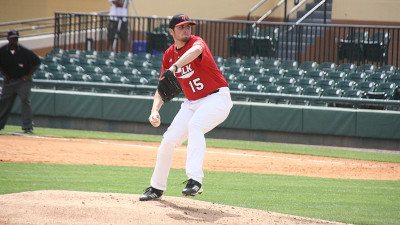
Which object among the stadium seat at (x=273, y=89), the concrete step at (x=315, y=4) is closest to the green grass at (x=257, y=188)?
the stadium seat at (x=273, y=89)

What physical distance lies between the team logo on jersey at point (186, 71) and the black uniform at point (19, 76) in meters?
9.82

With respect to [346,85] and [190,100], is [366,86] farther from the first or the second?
[190,100]

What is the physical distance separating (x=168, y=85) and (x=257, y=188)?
3.23 metres

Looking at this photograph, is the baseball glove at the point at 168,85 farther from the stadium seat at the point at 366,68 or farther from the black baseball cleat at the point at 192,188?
the stadium seat at the point at 366,68

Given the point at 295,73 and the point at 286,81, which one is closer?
the point at 286,81

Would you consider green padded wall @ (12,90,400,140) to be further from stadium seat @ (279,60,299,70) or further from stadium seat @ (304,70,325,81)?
stadium seat @ (279,60,299,70)

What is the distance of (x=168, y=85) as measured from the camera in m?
9.59

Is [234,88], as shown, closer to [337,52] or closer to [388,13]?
[337,52]

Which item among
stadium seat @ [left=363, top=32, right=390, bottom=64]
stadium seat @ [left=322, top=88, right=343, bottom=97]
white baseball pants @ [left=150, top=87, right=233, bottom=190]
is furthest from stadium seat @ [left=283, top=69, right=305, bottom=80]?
white baseball pants @ [left=150, top=87, right=233, bottom=190]

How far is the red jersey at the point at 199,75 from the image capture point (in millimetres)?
9586

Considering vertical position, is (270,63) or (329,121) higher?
(270,63)

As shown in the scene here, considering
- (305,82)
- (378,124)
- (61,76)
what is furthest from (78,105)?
(378,124)

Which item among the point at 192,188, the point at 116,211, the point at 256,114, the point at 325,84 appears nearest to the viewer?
the point at 116,211

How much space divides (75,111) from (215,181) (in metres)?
9.38
